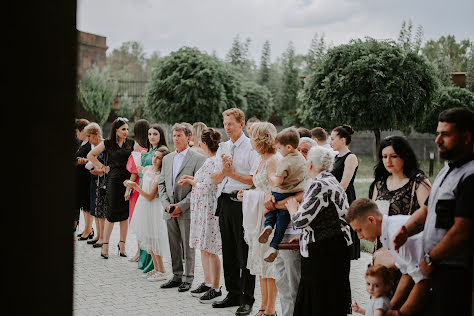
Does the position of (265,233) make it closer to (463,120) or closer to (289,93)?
(463,120)

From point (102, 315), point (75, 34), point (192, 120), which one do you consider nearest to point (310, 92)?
point (192, 120)

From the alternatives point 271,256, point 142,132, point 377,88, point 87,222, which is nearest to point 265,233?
point 271,256

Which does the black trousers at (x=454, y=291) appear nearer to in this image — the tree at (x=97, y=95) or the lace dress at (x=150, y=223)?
the lace dress at (x=150, y=223)

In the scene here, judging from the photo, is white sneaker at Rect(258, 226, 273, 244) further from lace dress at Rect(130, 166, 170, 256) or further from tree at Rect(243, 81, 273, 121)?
tree at Rect(243, 81, 273, 121)

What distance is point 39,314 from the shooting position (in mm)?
1229

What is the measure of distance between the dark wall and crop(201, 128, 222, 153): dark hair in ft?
17.1

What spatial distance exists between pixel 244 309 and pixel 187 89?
61.5 ft

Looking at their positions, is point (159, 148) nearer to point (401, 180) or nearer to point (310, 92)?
point (401, 180)

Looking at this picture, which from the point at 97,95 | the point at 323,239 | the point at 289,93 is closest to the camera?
the point at 323,239

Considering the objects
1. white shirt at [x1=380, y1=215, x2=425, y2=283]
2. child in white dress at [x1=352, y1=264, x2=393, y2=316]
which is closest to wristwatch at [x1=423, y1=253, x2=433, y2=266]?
white shirt at [x1=380, y1=215, x2=425, y2=283]

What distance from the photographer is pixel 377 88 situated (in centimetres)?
1812

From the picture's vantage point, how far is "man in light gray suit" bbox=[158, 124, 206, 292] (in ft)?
22.9

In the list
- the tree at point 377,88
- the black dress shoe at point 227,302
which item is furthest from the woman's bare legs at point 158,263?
the tree at point 377,88

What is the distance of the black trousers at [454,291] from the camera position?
287 centimetres
